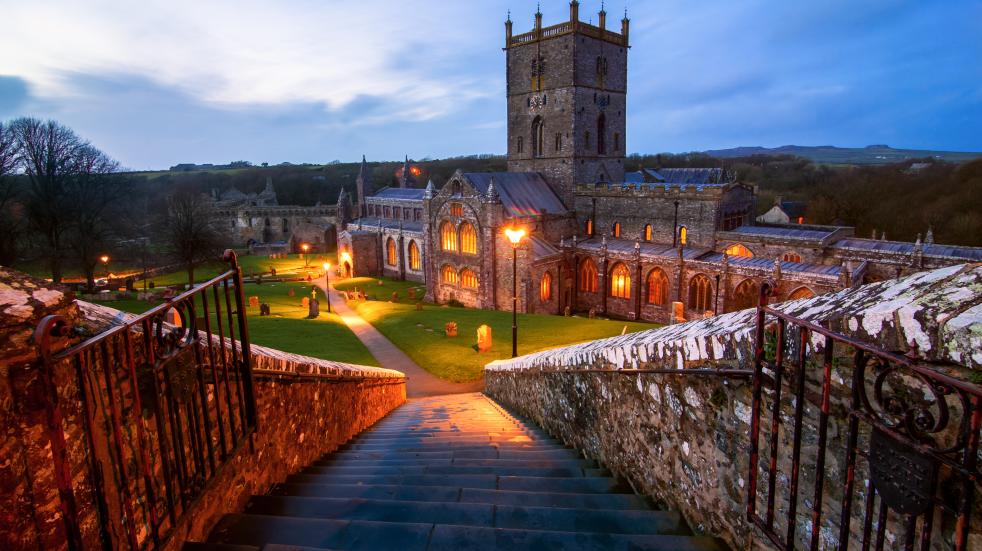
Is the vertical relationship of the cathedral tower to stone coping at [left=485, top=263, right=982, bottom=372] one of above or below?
above

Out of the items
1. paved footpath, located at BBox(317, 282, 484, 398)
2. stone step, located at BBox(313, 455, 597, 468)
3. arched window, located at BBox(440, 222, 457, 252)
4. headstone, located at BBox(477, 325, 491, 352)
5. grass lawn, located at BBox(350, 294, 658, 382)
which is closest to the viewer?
stone step, located at BBox(313, 455, 597, 468)

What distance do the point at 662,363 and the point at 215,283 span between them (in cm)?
353

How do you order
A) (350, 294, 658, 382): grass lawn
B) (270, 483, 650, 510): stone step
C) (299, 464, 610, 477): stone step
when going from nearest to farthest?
(270, 483, 650, 510): stone step
(299, 464, 610, 477): stone step
(350, 294, 658, 382): grass lawn

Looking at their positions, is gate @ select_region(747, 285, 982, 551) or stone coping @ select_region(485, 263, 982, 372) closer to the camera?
gate @ select_region(747, 285, 982, 551)

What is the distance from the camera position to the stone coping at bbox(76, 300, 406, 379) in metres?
3.31

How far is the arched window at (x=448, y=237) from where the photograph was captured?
39625 mm

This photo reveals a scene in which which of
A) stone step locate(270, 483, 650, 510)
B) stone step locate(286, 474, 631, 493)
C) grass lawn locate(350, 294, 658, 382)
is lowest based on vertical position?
grass lawn locate(350, 294, 658, 382)

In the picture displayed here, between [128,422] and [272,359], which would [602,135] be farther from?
[128,422]

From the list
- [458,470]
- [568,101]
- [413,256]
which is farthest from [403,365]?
[413,256]

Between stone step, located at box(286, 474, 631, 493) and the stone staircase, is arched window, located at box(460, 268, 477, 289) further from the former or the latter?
stone step, located at box(286, 474, 631, 493)

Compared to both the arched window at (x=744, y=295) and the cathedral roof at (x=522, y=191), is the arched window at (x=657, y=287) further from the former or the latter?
the cathedral roof at (x=522, y=191)

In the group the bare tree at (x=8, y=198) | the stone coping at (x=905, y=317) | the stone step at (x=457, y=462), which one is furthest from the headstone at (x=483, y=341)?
the bare tree at (x=8, y=198)

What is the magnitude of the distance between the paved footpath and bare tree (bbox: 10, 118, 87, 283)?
20223 mm

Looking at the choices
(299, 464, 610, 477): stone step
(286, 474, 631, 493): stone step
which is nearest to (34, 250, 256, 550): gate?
(286, 474, 631, 493): stone step
